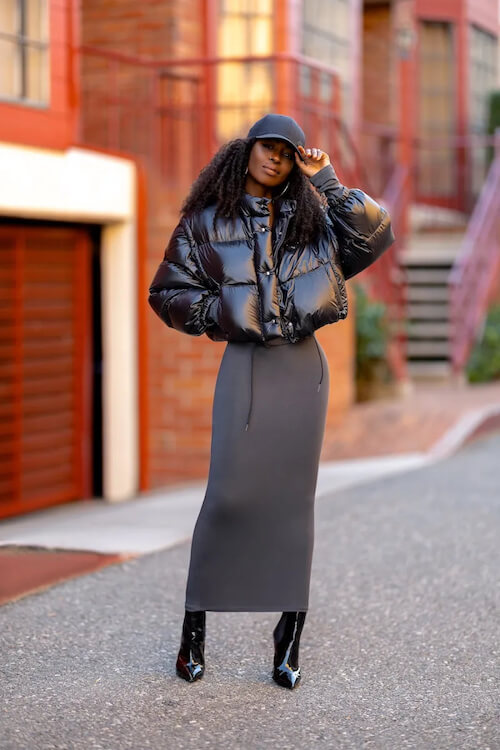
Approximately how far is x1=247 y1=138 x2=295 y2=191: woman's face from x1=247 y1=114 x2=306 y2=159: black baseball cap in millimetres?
24

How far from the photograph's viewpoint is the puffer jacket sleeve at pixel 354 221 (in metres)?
4.00

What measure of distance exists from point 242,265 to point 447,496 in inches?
154

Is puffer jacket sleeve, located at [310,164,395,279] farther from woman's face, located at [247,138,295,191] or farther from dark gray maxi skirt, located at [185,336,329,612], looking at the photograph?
dark gray maxi skirt, located at [185,336,329,612]

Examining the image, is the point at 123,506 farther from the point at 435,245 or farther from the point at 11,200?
the point at 435,245

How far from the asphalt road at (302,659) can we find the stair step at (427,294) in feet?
22.6

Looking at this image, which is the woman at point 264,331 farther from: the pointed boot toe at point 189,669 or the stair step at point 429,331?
the stair step at point 429,331

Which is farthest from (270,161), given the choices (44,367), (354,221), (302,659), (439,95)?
(439,95)

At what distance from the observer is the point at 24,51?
8.10 meters

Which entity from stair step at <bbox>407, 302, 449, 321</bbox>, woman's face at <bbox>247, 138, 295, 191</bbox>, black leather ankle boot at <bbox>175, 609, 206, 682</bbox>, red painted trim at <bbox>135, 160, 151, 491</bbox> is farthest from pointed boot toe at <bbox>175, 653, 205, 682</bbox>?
stair step at <bbox>407, 302, 449, 321</bbox>

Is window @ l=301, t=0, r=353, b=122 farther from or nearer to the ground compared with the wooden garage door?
farther from the ground

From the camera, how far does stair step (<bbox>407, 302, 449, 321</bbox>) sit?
13.0 meters

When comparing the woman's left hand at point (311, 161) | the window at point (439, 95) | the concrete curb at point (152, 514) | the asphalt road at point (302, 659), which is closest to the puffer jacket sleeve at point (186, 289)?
the woman's left hand at point (311, 161)

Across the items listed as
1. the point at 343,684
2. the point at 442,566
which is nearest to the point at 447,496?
the point at 442,566

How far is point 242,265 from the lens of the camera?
396cm
